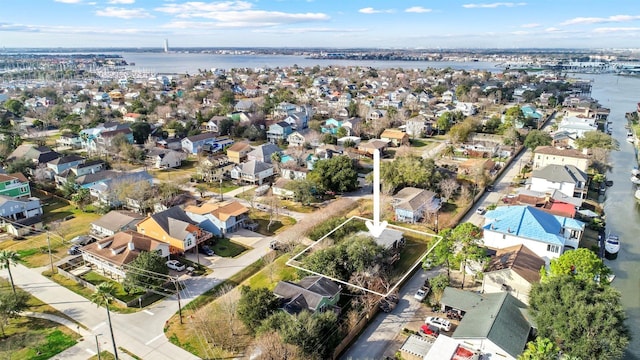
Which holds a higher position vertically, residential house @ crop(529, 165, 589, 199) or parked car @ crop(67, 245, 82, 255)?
residential house @ crop(529, 165, 589, 199)

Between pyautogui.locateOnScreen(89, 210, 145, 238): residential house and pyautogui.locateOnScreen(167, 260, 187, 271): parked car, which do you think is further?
pyautogui.locateOnScreen(89, 210, 145, 238): residential house

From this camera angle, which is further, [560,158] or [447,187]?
[560,158]

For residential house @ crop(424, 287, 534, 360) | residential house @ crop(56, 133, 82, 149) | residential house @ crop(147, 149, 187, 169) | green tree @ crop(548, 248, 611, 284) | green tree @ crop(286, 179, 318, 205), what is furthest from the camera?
residential house @ crop(56, 133, 82, 149)

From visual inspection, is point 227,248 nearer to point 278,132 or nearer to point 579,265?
point 579,265

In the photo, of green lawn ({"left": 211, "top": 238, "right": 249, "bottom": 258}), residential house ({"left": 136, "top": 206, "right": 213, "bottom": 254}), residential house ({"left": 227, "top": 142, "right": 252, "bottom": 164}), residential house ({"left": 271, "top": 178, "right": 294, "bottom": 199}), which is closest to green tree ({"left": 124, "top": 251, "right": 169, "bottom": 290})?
residential house ({"left": 136, "top": 206, "right": 213, "bottom": 254})

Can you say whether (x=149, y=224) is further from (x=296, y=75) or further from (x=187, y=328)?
(x=296, y=75)

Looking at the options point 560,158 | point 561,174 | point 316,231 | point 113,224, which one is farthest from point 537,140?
point 113,224

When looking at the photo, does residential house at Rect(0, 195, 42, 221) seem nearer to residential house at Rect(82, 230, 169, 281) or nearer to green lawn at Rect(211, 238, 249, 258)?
residential house at Rect(82, 230, 169, 281)

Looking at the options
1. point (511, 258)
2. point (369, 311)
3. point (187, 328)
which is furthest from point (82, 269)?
point (511, 258)
